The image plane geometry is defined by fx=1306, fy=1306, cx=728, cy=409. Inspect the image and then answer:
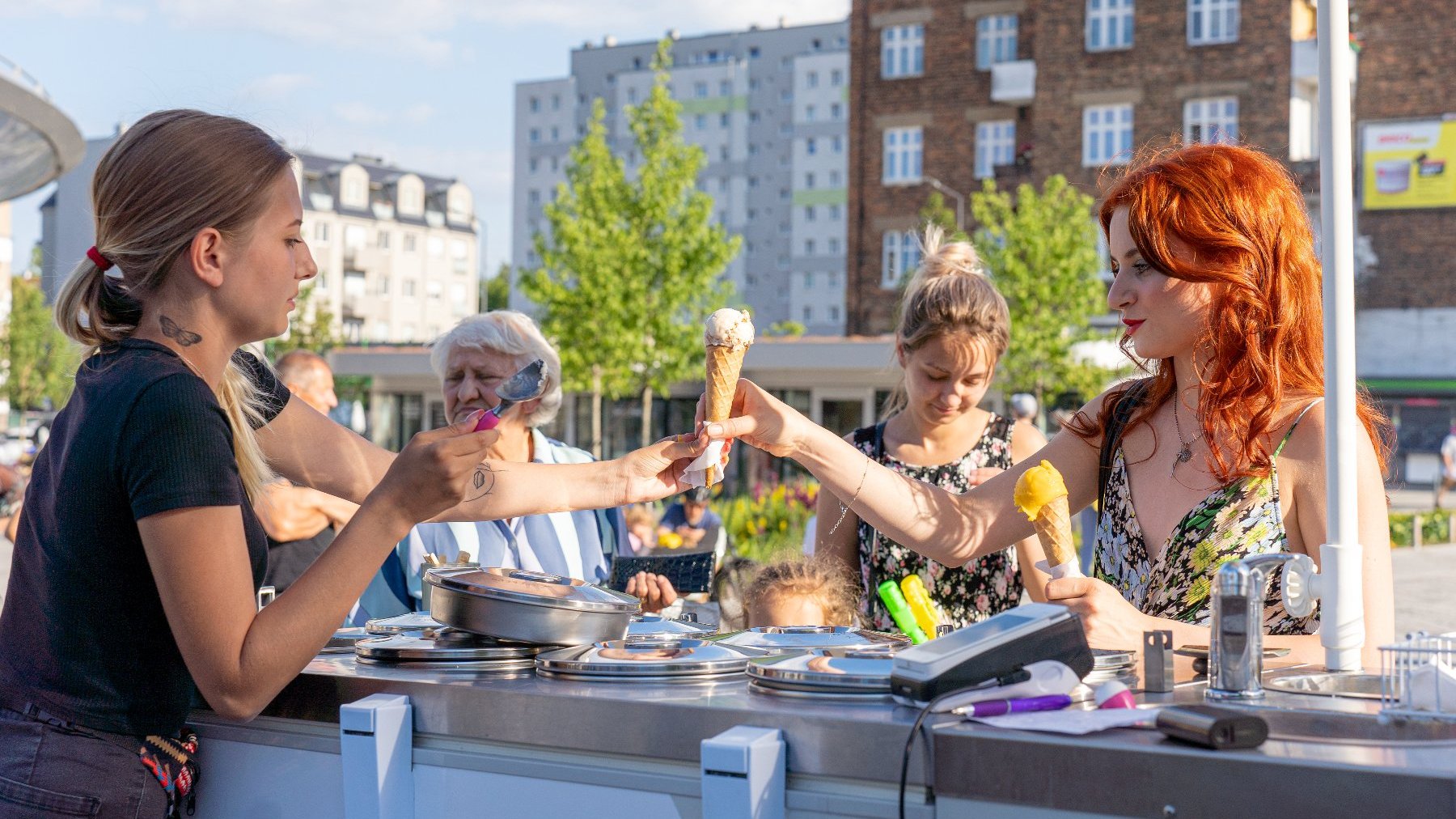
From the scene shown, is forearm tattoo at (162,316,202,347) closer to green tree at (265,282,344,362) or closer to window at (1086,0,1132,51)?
window at (1086,0,1132,51)

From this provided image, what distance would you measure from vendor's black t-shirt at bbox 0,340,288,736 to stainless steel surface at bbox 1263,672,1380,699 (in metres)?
1.60

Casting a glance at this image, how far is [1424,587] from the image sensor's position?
13.7 meters

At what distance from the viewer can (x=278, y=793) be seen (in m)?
2.24

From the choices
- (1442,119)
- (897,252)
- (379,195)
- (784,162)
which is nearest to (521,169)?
(379,195)

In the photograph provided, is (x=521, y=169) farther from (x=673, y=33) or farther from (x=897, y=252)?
(x=897, y=252)

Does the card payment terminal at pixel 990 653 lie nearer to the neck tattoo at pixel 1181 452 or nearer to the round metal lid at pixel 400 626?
the neck tattoo at pixel 1181 452

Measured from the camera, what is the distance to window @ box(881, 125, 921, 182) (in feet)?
109

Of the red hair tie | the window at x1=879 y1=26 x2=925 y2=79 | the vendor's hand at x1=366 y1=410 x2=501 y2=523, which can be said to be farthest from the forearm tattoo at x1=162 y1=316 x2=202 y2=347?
the window at x1=879 y1=26 x2=925 y2=79

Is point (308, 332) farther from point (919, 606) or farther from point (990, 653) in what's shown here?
point (990, 653)

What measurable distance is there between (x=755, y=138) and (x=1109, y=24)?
54.9 meters

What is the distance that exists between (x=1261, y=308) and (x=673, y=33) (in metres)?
89.5

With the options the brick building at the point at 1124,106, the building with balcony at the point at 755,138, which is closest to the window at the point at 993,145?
the brick building at the point at 1124,106

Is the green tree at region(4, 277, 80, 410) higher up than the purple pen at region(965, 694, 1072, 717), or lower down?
higher up

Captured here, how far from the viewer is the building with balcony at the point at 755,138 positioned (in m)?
79.6
